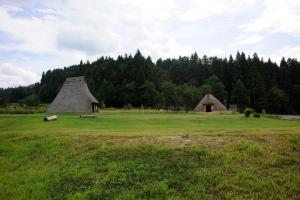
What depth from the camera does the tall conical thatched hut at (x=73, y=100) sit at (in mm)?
43781

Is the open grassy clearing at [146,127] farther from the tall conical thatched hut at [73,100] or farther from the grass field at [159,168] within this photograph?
the tall conical thatched hut at [73,100]

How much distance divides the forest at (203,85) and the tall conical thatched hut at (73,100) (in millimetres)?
17668

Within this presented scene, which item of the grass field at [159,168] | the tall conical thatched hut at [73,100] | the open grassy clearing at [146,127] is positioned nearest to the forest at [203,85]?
the tall conical thatched hut at [73,100]

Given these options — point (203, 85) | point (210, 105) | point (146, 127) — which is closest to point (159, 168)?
point (146, 127)

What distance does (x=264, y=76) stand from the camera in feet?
281

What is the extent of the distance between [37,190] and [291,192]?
289 inches

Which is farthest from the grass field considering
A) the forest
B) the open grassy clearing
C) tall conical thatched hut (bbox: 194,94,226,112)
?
the forest

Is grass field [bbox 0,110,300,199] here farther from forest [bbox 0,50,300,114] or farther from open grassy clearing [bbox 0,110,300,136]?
forest [bbox 0,50,300,114]

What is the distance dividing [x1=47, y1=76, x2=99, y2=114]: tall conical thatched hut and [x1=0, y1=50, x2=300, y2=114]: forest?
17.7m

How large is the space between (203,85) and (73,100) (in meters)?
41.4

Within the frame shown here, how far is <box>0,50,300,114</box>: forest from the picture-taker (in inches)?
2813

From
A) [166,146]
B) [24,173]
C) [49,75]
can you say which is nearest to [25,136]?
[24,173]

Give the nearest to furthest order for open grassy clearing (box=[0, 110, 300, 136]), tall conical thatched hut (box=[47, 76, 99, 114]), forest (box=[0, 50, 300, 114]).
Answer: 1. open grassy clearing (box=[0, 110, 300, 136])
2. tall conical thatched hut (box=[47, 76, 99, 114])
3. forest (box=[0, 50, 300, 114])

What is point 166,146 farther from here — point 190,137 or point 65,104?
point 65,104
